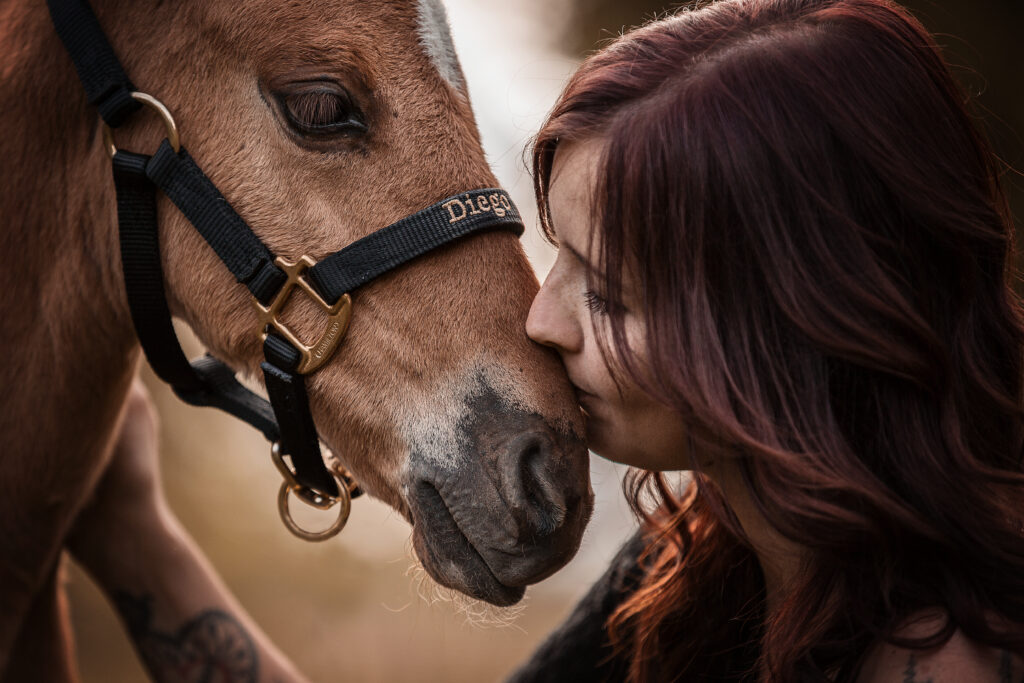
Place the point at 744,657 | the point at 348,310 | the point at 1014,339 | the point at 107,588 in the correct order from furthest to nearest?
the point at 107,588 < the point at 744,657 < the point at 348,310 < the point at 1014,339

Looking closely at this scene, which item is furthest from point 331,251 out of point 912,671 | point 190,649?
point 190,649

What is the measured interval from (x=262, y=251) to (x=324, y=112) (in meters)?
0.24

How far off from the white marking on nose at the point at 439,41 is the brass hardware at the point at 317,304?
41 cm

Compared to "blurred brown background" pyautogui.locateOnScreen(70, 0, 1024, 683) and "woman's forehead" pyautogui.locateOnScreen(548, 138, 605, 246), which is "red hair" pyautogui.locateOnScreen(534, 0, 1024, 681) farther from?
"blurred brown background" pyautogui.locateOnScreen(70, 0, 1024, 683)

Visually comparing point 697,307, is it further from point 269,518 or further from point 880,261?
point 269,518

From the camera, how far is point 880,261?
1.04m

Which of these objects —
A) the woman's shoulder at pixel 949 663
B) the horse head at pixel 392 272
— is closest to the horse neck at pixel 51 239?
the horse head at pixel 392 272

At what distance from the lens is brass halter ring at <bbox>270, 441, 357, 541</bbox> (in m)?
1.42

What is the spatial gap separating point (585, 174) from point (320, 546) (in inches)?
170

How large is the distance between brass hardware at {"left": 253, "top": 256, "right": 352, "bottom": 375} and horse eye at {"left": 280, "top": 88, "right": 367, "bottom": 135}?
212 millimetres

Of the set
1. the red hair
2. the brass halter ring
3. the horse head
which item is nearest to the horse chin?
the horse head

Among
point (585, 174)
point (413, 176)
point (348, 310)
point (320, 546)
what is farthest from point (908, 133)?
point (320, 546)

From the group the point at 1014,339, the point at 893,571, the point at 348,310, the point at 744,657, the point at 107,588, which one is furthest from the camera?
the point at 107,588

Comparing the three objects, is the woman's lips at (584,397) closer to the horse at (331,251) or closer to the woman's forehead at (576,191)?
the horse at (331,251)
